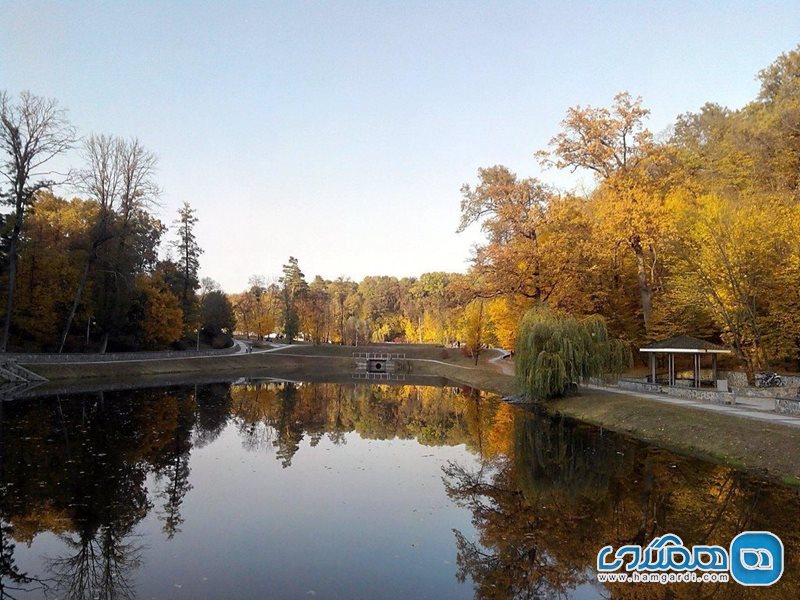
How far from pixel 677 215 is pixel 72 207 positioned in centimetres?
5391

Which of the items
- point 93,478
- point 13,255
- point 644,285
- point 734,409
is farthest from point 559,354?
point 13,255

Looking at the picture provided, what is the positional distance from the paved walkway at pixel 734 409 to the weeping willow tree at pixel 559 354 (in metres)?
2.34

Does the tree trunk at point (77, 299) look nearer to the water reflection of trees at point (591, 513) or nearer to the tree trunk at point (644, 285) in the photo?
the water reflection of trees at point (591, 513)

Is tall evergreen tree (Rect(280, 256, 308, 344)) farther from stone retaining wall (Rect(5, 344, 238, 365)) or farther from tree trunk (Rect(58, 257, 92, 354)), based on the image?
tree trunk (Rect(58, 257, 92, 354))

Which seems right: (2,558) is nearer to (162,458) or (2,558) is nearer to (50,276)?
(162,458)

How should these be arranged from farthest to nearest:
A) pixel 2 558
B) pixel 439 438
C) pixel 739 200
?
pixel 739 200 < pixel 439 438 < pixel 2 558

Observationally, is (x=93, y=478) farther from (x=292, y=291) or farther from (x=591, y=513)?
(x=292, y=291)

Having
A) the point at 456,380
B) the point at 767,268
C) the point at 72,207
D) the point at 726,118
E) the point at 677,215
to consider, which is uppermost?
the point at 726,118

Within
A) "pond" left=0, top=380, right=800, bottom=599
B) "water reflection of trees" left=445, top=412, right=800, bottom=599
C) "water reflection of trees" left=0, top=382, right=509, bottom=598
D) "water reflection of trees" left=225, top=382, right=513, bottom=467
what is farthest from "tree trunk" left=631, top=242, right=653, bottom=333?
"water reflection of trees" left=445, top=412, right=800, bottom=599

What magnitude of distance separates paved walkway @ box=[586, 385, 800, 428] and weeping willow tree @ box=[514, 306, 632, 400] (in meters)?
2.34

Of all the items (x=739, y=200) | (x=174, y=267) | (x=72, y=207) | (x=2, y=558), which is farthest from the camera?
(x=174, y=267)

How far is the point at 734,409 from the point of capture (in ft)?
69.2

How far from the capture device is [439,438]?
2109 centimetres

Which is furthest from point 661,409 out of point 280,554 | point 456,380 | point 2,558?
point 456,380
